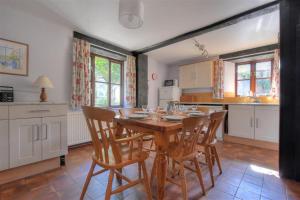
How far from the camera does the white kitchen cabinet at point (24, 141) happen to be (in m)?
1.74

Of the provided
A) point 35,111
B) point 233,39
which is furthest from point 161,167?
point 233,39

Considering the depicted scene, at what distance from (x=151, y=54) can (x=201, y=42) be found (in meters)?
1.49

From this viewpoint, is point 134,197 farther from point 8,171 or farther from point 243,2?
point 243,2

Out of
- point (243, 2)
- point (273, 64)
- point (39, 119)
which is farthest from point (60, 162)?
point (273, 64)

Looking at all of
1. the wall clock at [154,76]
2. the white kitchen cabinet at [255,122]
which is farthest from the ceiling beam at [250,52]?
the wall clock at [154,76]

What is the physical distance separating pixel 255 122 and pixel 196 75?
77.1 inches

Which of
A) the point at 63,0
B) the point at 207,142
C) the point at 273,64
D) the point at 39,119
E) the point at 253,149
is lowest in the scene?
the point at 253,149

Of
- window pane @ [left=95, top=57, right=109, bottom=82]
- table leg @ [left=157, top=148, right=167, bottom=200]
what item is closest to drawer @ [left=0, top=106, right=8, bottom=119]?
table leg @ [left=157, top=148, right=167, bottom=200]

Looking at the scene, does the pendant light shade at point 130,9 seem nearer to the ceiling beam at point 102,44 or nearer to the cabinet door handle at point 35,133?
the cabinet door handle at point 35,133

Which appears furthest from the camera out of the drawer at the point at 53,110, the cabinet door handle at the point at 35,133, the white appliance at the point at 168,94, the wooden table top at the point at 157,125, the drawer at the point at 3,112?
the white appliance at the point at 168,94

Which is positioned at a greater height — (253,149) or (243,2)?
(243,2)

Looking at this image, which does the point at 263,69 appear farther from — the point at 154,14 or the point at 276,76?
the point at 154,14

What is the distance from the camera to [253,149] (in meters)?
2.92

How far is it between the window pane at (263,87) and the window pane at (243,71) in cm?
31
